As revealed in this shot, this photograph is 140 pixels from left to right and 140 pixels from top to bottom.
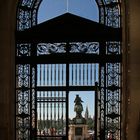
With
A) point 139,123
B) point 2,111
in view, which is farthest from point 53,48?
point 139,123

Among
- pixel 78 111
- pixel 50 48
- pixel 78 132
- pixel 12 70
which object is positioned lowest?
pixel 78 132

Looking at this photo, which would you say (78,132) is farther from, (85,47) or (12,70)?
(12,70)

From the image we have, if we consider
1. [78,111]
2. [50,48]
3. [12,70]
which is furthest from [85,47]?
[12,70]

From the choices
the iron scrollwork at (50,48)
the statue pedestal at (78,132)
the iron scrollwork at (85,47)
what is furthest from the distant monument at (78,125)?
the iron scrollwork at (50,48)

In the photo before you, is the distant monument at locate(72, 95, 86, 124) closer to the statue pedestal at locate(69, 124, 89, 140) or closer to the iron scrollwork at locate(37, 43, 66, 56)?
the statue pedestal at locate(69, 124, 89, 140)

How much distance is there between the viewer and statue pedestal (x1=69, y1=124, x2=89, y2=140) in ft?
52.2

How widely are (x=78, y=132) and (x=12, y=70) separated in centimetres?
266

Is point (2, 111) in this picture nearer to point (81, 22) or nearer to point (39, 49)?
point (39, 49)

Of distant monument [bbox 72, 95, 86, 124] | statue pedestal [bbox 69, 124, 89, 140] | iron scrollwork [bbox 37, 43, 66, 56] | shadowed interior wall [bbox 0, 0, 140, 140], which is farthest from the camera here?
iron scrollwork [bbox 37, 43, 66, 56]

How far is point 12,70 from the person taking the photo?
15.7 meters

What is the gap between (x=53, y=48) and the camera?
633 inches

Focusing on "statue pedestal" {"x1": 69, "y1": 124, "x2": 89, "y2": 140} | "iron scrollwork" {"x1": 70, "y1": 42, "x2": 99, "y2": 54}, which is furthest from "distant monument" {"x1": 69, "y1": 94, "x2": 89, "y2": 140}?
"iron scrollwork" {"x1": 70, "y1": 42, "x2": 99, "y2": 54}

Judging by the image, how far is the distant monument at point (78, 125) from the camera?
15602 mm

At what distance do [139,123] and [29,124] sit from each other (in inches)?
128
